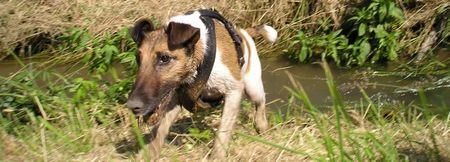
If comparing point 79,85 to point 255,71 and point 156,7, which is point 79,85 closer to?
point 255,71

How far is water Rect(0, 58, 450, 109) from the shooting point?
23.0ft

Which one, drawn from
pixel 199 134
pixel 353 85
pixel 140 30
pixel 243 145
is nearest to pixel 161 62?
pixel 140 30

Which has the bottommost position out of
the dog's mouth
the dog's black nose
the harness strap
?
the dog's mouth

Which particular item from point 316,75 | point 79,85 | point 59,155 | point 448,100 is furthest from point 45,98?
point 448,100

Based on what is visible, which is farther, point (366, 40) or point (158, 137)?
point (366, 40)

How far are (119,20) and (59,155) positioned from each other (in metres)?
4.69

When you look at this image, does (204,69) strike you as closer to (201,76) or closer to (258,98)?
(201,76)

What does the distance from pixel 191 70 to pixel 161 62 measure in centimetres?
29

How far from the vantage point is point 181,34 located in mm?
4512

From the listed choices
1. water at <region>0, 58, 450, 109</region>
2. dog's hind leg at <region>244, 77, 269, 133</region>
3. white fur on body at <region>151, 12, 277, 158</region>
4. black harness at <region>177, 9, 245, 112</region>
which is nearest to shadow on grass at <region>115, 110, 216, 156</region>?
white fur on body at <region>151, 12, 277, 158</region>

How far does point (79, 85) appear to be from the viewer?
240 inches

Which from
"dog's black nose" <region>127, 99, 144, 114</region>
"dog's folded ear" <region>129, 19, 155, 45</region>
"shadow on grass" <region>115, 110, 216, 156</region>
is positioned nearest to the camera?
"dog's black nose" <region>127, 99, 144, 114</region>

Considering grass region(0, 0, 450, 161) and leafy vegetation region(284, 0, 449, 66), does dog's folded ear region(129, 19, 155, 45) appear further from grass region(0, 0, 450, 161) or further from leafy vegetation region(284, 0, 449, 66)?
leafy vegetation region(284, 0, 449, 66)

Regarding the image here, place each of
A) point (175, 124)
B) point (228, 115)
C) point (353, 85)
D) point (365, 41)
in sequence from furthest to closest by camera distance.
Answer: point (365, 41), point (353, 85), point (175, 124), point (228, 115)
